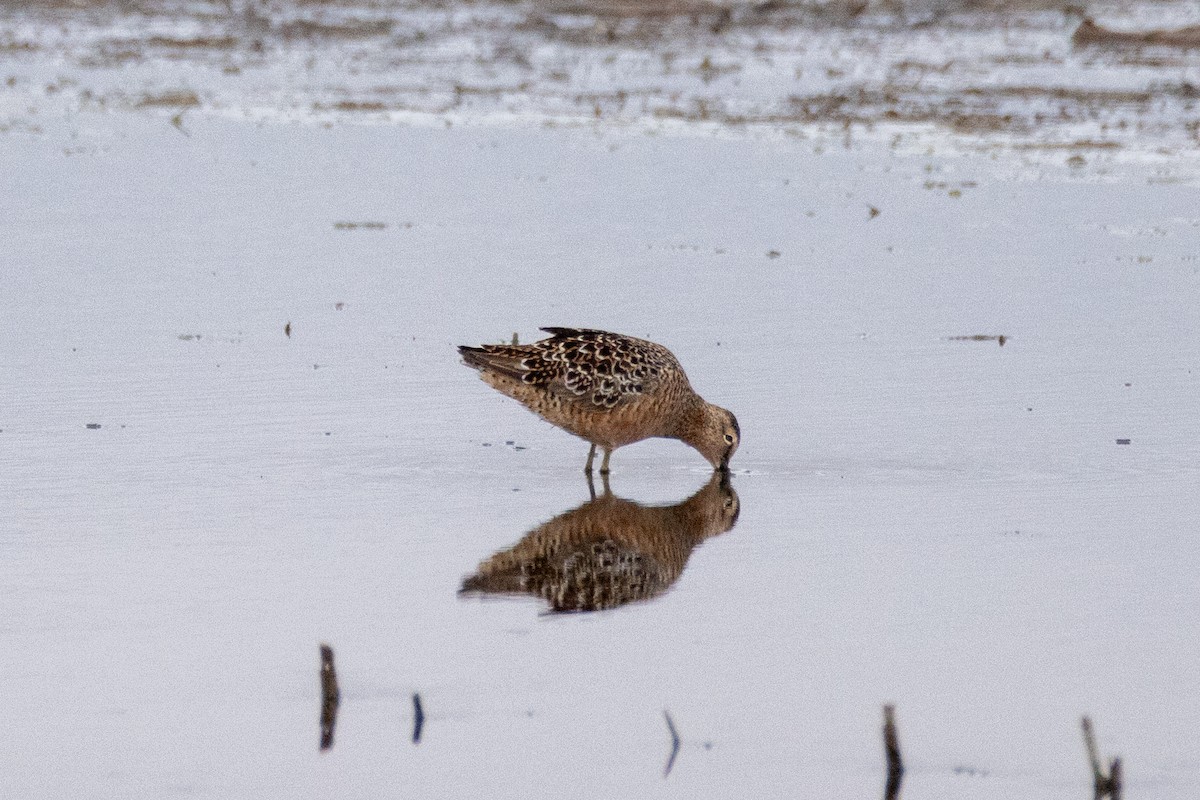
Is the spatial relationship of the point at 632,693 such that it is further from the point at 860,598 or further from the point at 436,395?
the point at 436,395

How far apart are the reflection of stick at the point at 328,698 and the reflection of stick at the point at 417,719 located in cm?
26

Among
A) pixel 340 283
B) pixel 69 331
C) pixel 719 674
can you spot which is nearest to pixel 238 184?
pixel 340 283

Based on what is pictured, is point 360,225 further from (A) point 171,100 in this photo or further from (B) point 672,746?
(B) point 672,746

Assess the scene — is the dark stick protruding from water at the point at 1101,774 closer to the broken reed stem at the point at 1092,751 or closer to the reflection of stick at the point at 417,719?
the broken reed stem at the point at 1092,751

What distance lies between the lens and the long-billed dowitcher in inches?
399

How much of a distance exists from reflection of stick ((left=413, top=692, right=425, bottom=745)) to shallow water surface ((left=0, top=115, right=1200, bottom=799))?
0.06 metres

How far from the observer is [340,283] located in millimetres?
15062

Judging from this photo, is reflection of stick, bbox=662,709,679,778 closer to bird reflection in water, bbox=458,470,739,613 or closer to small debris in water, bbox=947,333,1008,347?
bird reflection in water, bbox=458,470,739,613

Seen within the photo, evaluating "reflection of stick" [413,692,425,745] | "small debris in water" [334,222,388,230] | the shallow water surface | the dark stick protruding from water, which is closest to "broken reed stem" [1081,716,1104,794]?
the dark stick protruding from water

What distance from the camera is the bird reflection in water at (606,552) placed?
7938 mm

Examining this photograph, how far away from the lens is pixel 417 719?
250 inches

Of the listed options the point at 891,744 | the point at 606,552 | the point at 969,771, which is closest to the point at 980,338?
the point at 606,552

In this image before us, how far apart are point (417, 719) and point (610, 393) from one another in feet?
13.0

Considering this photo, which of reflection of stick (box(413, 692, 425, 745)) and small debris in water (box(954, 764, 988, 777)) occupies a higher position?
reflection of stick (box(413, 692, 425, 745))
